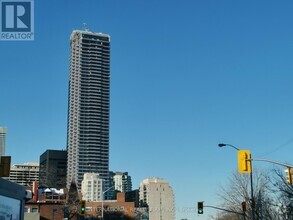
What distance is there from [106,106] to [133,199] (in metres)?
38.1

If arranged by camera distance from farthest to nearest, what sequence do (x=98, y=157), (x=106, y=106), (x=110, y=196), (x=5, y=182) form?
(x=110, y=196), (x=106, y=106), (x=98, y=157), (x=5, y=182)

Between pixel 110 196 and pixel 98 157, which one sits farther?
pixel 110 196

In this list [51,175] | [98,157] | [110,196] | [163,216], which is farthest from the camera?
[110,196]

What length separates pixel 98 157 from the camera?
159m

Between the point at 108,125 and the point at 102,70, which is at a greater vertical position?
the point at 102,70

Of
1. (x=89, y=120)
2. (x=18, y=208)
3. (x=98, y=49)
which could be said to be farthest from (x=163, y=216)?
(x=18, y=208)

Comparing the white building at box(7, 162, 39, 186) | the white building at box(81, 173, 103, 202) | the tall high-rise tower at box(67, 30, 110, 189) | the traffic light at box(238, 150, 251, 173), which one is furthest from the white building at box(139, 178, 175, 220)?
the traffic light at box(238, 150, 251, 173)

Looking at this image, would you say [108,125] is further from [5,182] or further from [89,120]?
[5,182]

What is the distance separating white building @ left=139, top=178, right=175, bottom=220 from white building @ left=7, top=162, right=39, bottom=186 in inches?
1481

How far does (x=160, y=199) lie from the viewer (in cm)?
15138

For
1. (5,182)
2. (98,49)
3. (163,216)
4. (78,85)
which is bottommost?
(163,216)

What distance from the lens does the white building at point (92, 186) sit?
149750 mm

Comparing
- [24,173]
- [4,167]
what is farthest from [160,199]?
[4,167]

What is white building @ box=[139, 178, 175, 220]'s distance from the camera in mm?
147250
